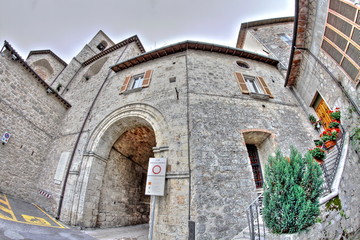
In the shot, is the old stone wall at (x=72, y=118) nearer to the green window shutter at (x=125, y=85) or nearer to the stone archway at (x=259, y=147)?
the green window shutter at (x=125, y=85)

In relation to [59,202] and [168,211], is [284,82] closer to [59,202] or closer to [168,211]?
[168,211]

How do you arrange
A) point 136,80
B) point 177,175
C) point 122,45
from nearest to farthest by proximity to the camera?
1. point 177,175
2. point 136,80
3. point 122,45

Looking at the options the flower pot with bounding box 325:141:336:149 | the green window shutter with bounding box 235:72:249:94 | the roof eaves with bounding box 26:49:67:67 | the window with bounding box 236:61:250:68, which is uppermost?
the roof eaves with bounding box 26:49:67:67

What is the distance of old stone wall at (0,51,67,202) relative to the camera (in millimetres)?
6408

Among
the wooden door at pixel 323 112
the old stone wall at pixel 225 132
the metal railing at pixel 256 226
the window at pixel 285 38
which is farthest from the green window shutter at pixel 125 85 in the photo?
the window at pixel 285 38

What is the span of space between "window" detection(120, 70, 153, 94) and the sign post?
394 centimetres

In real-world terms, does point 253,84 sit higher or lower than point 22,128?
higher

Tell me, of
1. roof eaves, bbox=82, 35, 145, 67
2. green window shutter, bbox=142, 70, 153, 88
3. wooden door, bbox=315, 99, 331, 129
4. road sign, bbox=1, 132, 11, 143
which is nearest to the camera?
wooden door, bbox=315, 99, 331, 129

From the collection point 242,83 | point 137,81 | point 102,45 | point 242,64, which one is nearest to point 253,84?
point 242,83

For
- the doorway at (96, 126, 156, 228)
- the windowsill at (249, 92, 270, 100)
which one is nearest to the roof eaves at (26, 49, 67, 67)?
the doorway at (96, 126, 156, 228)

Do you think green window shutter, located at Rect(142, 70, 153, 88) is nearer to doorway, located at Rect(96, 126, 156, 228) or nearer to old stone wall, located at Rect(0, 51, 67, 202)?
doorway, located at Rect(96, 126, 156, 228)

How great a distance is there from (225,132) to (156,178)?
2699 mm

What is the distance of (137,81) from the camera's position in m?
8.32

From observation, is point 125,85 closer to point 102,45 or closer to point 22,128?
point 22,128
